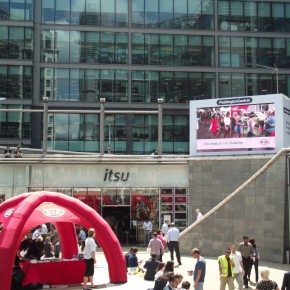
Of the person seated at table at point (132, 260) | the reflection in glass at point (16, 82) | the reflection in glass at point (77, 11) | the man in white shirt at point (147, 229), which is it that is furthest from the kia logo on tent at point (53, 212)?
the reflection in glass at point (77, 11)

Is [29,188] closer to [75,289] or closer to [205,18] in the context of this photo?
[75,289]

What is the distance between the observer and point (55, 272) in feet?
61.9

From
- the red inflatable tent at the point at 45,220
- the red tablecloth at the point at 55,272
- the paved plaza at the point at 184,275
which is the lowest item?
the paved plaza at the point at 184,275

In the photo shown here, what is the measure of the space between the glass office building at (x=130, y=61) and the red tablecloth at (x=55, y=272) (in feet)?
107

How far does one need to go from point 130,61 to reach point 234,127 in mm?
23998

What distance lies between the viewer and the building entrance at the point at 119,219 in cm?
3391

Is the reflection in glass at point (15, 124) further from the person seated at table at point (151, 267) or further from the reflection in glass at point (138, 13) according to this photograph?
the person seated at table at point (151, 267)

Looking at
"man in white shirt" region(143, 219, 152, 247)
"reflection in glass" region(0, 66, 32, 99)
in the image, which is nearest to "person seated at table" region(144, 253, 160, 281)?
"man in white shirt" region(143, 219, 152, 247)

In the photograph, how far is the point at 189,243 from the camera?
27.7 metres

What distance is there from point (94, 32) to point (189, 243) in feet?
98.9

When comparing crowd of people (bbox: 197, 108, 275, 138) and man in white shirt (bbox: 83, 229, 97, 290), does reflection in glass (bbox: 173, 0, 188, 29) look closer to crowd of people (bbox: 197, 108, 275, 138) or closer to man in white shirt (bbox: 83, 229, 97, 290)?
crowd of people (bbox: 197, 108, 275, 138)

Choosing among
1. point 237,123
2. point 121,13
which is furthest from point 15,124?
point 237,123

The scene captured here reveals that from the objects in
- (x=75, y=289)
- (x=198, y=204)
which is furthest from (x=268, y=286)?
(x=198, y=204)

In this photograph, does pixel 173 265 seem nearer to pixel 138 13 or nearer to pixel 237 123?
pixel 237 123
